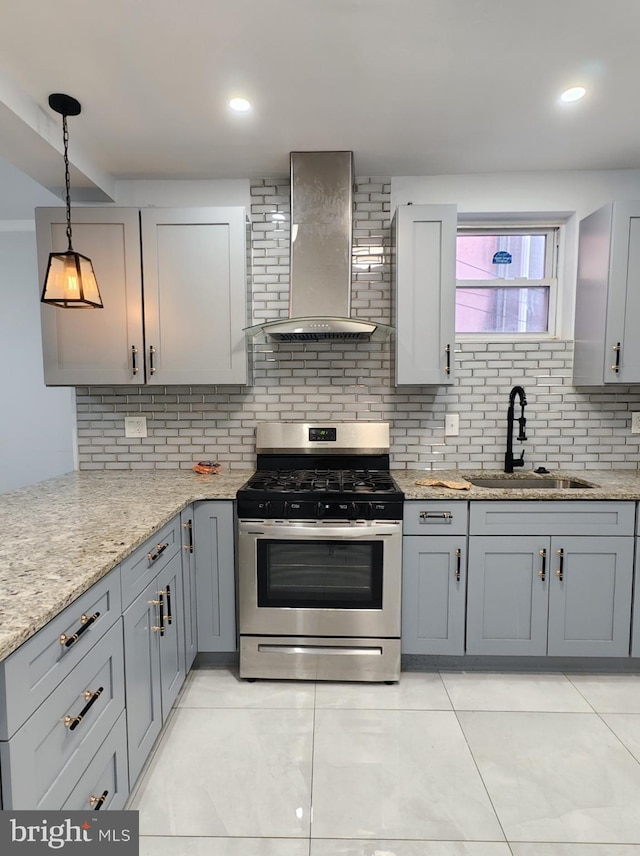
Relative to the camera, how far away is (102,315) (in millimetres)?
2537

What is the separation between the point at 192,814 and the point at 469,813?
94cm

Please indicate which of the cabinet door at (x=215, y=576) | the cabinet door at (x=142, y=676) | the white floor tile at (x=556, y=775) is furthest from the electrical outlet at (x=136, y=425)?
the white floor tile at (x=556, y=775)

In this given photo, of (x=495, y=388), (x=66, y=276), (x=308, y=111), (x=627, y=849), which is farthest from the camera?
(x=495, y=388)

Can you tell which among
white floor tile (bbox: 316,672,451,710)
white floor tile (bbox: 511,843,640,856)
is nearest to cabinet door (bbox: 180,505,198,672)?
white floor tile (bbox: 316,672,451,710)

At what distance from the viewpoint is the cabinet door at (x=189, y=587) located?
2180 mm

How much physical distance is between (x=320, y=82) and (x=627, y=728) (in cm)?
302

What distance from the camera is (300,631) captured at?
227 centimetres

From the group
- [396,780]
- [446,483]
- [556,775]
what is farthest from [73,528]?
[556,775]

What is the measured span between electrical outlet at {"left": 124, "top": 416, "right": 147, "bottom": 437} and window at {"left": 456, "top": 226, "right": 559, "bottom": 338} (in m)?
2.07

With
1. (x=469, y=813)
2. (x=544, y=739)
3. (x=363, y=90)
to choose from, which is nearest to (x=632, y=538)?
(x=544, y=739)

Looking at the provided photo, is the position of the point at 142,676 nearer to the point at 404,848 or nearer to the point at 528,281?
the point at 404,848

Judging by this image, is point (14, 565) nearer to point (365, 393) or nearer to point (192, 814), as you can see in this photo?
point (192, 814)

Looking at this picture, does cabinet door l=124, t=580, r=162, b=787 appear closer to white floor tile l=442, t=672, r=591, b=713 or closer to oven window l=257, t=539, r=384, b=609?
oven window l=257, t=539, r=384, b=609

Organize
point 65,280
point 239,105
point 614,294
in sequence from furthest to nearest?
point 614,294
point 239,105
point 65,280
